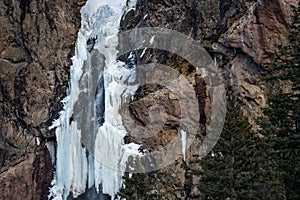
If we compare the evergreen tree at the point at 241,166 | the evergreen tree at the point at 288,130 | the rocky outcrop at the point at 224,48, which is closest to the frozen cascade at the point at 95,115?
the rocky outcrop at the point at 224,48

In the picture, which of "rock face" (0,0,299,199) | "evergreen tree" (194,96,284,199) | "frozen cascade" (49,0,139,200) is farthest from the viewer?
"frozen cascade" (49,0,139,200)

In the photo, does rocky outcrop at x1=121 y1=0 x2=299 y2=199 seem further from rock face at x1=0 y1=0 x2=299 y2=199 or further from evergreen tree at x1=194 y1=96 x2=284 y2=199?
evergreen tree at x1=194 y1=96 x2=284 y2=199

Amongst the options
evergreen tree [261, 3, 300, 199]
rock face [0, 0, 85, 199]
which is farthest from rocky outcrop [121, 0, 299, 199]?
rock face [0, 0, 85, 199]

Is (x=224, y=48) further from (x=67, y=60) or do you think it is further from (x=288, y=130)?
(x=67, y=60)

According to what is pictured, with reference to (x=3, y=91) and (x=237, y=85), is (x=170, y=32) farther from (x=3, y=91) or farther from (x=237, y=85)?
(x=3, y=91)

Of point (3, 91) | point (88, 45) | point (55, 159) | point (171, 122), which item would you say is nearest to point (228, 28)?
point (171, 122)

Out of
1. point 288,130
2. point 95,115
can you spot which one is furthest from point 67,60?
point 288,130

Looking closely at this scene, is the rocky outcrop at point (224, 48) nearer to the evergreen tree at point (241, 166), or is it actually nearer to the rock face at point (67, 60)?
Result: the rock face at point (67, 60)
